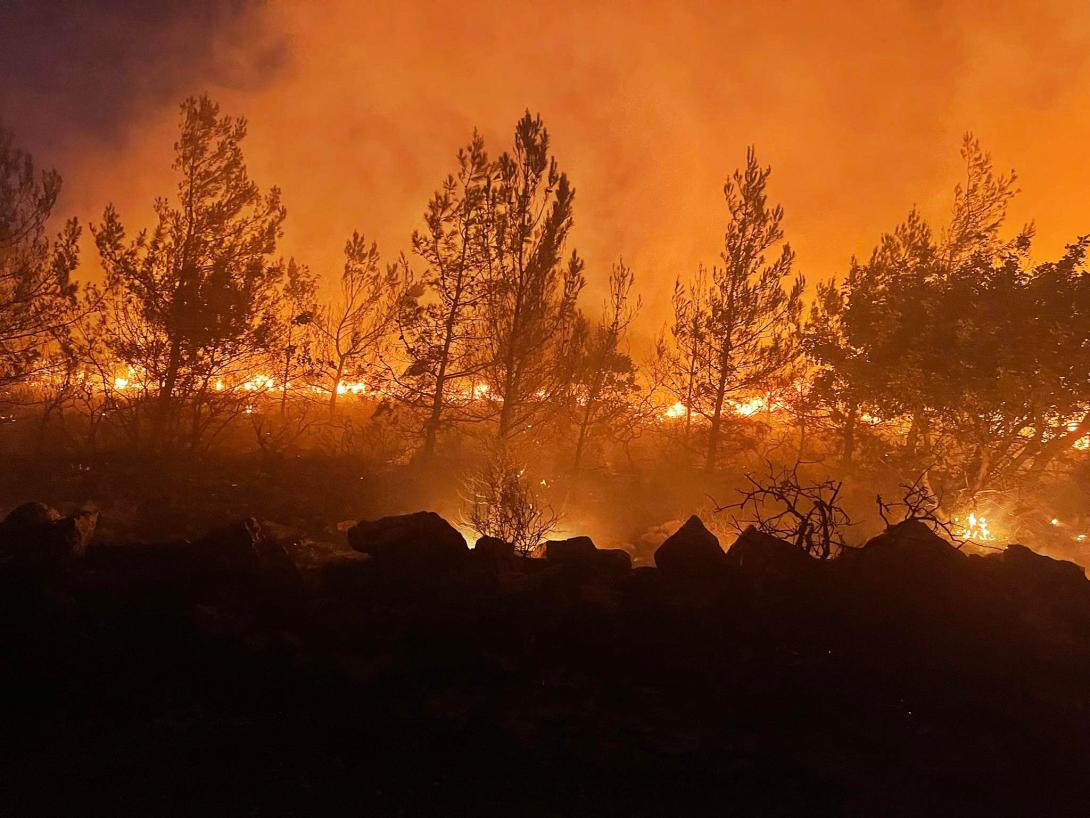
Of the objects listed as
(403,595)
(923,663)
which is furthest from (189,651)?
(923,663)

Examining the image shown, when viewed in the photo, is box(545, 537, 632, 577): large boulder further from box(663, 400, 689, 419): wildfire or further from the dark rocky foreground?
box(663, 400, 689, 419): wildfire

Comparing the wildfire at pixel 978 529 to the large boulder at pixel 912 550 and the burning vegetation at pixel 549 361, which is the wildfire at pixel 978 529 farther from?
the large boulder at pixel 912 550

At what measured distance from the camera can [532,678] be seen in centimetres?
516

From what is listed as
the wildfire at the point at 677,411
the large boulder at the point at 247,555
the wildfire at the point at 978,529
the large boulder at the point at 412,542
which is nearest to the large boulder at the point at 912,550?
the large boulder at the point at 412,542

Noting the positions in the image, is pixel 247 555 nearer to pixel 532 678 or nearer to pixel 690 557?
pixel 532 678

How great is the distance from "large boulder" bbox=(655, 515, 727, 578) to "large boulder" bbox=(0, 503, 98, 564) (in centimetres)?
570

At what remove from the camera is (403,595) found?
18.2ft

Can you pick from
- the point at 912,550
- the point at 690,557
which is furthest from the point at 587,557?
the point at 912,550

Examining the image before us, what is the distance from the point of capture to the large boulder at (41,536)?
545cm

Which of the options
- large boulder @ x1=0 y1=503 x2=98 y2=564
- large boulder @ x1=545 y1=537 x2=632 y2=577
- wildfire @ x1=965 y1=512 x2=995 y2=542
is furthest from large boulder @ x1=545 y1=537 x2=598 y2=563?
wildfire @ x1=965 y1=512 x2=995 y2=542

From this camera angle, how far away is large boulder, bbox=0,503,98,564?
17.9 ft

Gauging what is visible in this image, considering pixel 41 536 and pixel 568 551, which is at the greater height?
pixel 568 551

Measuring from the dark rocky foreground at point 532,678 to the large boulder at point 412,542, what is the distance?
3 centimetres

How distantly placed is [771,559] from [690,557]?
30.5 inches
